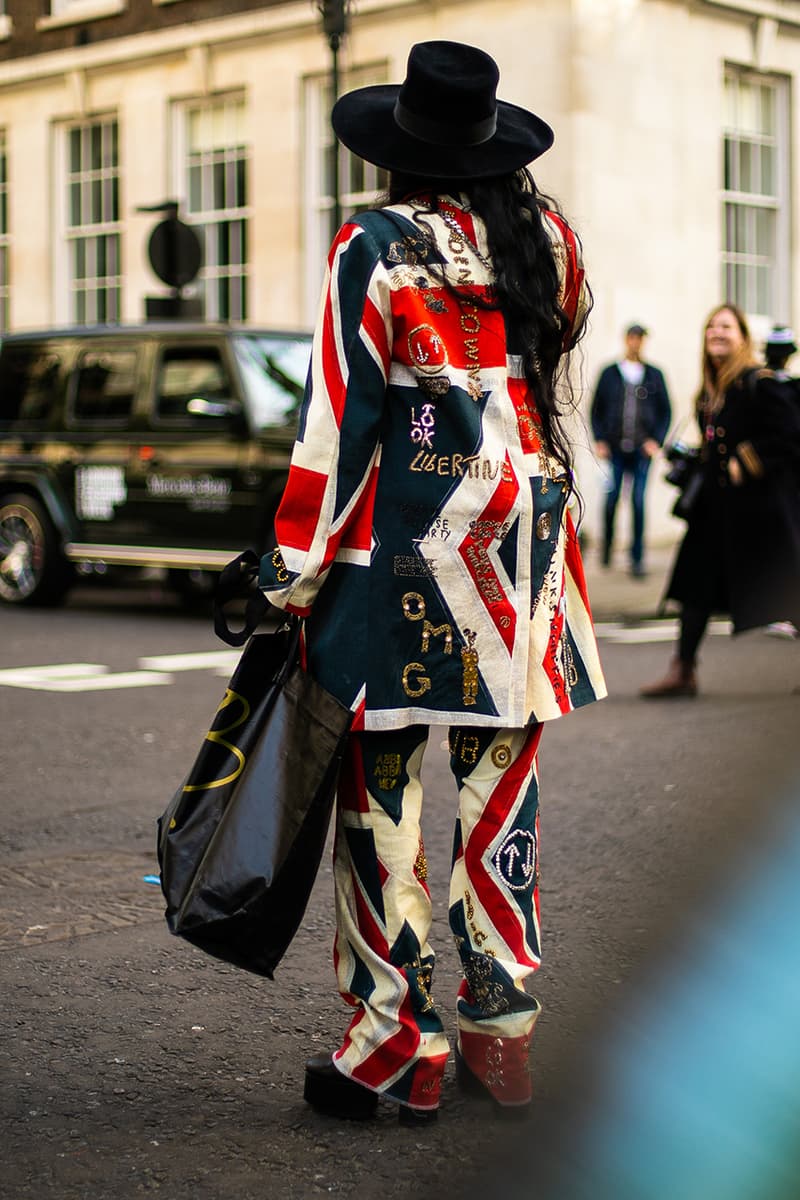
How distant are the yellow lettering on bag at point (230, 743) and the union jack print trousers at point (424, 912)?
0.20 m

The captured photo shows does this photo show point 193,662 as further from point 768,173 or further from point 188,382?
point 768,173

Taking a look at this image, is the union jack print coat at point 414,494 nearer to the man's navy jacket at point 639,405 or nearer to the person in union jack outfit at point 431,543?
the person in union jack outfit at point 431,543

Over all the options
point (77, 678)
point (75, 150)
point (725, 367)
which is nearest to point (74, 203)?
point (75, 150)

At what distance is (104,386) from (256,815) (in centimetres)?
947

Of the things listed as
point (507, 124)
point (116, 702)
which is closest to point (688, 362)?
point (116, 702)

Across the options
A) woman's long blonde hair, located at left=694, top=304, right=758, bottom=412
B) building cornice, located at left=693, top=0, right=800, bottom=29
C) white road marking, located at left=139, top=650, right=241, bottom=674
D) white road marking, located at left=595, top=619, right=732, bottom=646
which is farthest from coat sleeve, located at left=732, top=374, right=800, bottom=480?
building cornice, located at left=693, top=0, right=800, bottom=29

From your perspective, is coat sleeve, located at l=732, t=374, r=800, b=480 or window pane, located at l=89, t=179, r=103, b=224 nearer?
coat sleeve, located at l=732, t=374, r=800, b=480

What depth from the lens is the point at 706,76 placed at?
18672 mm

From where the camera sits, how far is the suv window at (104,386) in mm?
11875

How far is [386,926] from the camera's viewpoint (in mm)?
3033

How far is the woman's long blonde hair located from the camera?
318 inches

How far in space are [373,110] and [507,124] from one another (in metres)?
0.24

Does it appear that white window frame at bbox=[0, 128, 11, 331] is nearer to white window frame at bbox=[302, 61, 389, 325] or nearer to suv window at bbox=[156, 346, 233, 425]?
white window frame at bbox=[302, 61, 389, 325]

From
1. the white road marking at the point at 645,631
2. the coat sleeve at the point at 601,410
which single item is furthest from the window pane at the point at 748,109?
the white road marking at the point at 645,631
